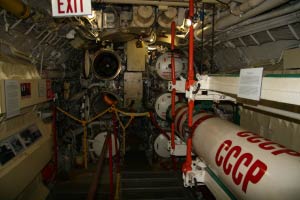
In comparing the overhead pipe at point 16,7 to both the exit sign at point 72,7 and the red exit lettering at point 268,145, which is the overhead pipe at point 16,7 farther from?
the red exit lettering at point 268,145

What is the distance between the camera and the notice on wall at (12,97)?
8.50ft

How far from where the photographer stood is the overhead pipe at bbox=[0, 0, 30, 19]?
7.40 ft

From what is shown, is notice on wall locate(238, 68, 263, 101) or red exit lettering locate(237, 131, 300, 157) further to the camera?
red exit lettering locate(237, 131, 300, 157)

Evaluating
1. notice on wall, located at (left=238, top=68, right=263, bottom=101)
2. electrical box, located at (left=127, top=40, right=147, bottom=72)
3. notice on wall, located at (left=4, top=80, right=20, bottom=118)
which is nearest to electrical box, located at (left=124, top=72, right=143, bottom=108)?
electrical box, located at (left=127, top=40, right=147, bottom=72)

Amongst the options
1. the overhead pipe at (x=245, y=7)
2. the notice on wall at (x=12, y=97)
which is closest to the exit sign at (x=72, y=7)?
the notice on wall at (x=12, y=97)

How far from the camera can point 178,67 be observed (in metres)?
6.32

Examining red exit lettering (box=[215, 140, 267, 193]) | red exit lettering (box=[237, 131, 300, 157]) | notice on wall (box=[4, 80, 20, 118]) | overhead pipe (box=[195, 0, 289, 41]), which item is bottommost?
red exit lettering (box=[215, 140, 267, 193])

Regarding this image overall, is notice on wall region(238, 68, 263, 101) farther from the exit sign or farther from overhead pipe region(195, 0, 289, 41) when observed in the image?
the exit sign

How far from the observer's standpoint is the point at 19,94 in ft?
9.64

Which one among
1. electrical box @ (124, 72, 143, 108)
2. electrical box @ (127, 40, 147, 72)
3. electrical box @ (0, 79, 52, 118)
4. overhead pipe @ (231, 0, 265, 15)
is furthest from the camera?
electrical box @ (124, 72, 143, 108)

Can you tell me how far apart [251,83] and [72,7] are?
1977mm

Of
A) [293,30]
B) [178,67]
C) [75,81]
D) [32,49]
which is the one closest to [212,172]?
[293,30]

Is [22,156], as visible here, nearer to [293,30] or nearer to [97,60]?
[293,30]

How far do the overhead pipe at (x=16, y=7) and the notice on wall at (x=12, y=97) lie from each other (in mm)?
743
